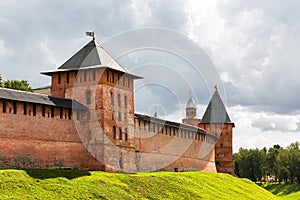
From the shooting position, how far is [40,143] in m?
22.7

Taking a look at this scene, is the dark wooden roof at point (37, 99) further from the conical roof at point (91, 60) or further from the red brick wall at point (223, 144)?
the red brick wall at point (223, 144)

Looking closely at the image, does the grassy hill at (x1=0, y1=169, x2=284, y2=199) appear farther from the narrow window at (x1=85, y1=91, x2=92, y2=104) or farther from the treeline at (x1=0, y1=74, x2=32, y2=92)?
the treeline at (x1=0, y1=74, x2=32, y2=92)

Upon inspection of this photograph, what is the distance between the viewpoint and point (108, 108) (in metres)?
25.6

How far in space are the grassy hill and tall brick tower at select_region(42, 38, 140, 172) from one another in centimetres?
194

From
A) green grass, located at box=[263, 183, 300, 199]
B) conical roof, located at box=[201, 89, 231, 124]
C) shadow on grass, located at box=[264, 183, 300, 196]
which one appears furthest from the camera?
shadow on grass, located at box=[264, 183, 300, 196]

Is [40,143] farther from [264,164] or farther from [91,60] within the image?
[264,164]

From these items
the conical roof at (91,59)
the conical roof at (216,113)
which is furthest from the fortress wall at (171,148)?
the conical roof at (91,59)

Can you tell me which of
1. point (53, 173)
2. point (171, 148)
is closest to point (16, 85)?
point (171, 148)

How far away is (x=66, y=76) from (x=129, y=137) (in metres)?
4.42

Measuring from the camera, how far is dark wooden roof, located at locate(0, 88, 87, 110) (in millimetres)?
21809

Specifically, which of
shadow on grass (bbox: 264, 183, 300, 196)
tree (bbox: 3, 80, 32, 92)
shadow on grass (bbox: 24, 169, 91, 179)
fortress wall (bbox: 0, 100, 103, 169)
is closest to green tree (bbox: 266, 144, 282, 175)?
shadow on grass (bbox: 264, 183, 300, 196)

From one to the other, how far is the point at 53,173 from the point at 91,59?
286 inches

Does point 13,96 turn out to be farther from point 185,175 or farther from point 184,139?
point 184,139

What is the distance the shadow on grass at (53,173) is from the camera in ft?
66.2
